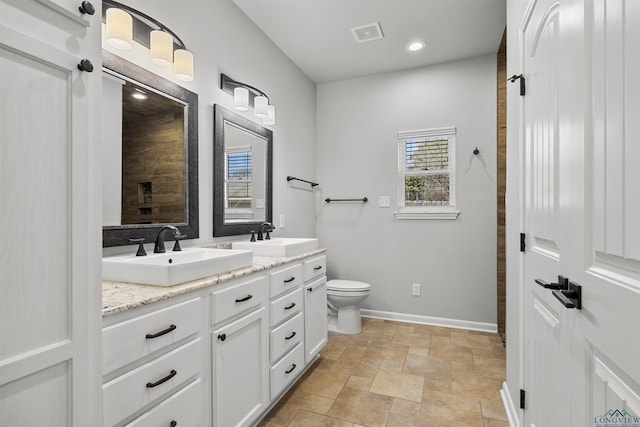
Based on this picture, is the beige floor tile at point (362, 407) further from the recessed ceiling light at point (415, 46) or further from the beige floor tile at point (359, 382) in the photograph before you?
the recessed ceiling light at point (415, 46)

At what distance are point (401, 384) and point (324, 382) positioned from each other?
0.53m

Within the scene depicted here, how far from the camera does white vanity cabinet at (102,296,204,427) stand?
99cm

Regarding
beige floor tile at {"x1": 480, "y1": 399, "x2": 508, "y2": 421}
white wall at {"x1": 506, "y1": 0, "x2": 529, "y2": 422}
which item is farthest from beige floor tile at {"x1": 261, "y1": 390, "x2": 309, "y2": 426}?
white wall at {"x1": 506, "y1": 0, "x2": 529, "y2": 422}

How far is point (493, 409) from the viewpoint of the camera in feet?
6.28

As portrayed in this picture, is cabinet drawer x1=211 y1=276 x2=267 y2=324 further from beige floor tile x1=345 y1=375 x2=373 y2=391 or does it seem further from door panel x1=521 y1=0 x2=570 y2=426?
door panel x1=521 y1=0 x2=570 y2=426

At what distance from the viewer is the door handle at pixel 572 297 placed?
929 millimetres

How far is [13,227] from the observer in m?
0.72

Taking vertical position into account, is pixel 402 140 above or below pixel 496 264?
above

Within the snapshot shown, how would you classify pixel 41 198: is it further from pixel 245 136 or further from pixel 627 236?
pixel 245 136

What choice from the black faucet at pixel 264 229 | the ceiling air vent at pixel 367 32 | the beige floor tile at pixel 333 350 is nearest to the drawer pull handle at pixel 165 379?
the black faucet at pixel 264 229

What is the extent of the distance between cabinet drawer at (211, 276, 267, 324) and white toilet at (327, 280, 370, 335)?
4.55 feet

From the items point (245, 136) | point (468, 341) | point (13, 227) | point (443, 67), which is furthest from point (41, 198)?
point (443, 67)

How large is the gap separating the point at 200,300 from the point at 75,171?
27.8 inches

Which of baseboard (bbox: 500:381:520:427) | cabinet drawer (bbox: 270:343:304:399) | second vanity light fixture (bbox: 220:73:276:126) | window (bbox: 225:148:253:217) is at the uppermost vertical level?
second vanity light fixture (bbox: 220:73:276:126)
